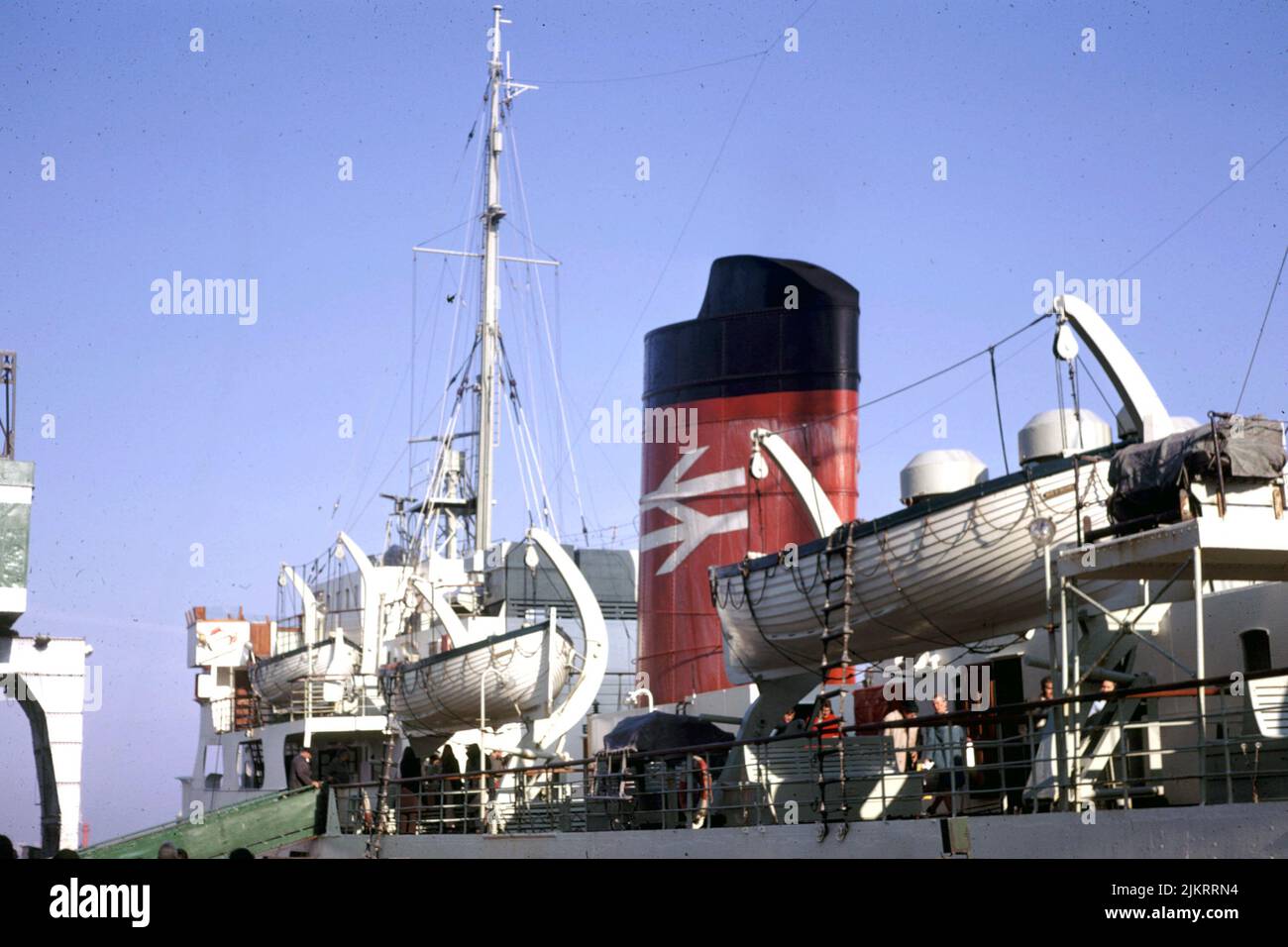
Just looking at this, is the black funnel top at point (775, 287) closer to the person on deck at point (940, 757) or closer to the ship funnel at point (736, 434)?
the ship funnel at point (736, 434)

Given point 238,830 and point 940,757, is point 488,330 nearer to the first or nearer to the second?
point 238,830

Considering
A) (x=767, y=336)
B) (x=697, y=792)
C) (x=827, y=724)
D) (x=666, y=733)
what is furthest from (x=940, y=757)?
(x=767, y=336)

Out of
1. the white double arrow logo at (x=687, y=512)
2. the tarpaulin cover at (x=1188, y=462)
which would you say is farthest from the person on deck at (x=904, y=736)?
the white double arrow logo at (x=687, y=512)

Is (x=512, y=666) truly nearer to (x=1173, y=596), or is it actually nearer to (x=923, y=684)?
(x=923, y=684)

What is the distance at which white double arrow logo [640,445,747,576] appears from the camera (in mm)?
22953

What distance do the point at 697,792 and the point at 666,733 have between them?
74.5 inches

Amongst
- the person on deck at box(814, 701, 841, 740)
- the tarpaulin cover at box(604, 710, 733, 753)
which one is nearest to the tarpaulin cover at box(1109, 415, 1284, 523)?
the person on deck at box(814, 701, 841, 740)

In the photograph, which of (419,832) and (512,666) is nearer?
(419,832)

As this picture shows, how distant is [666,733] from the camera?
1814cm

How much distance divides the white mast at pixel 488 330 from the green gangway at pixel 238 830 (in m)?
12.2

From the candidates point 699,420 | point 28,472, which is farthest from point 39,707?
point 699,420

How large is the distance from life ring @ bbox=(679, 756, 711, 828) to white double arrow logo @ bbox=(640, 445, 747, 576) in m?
5.87
